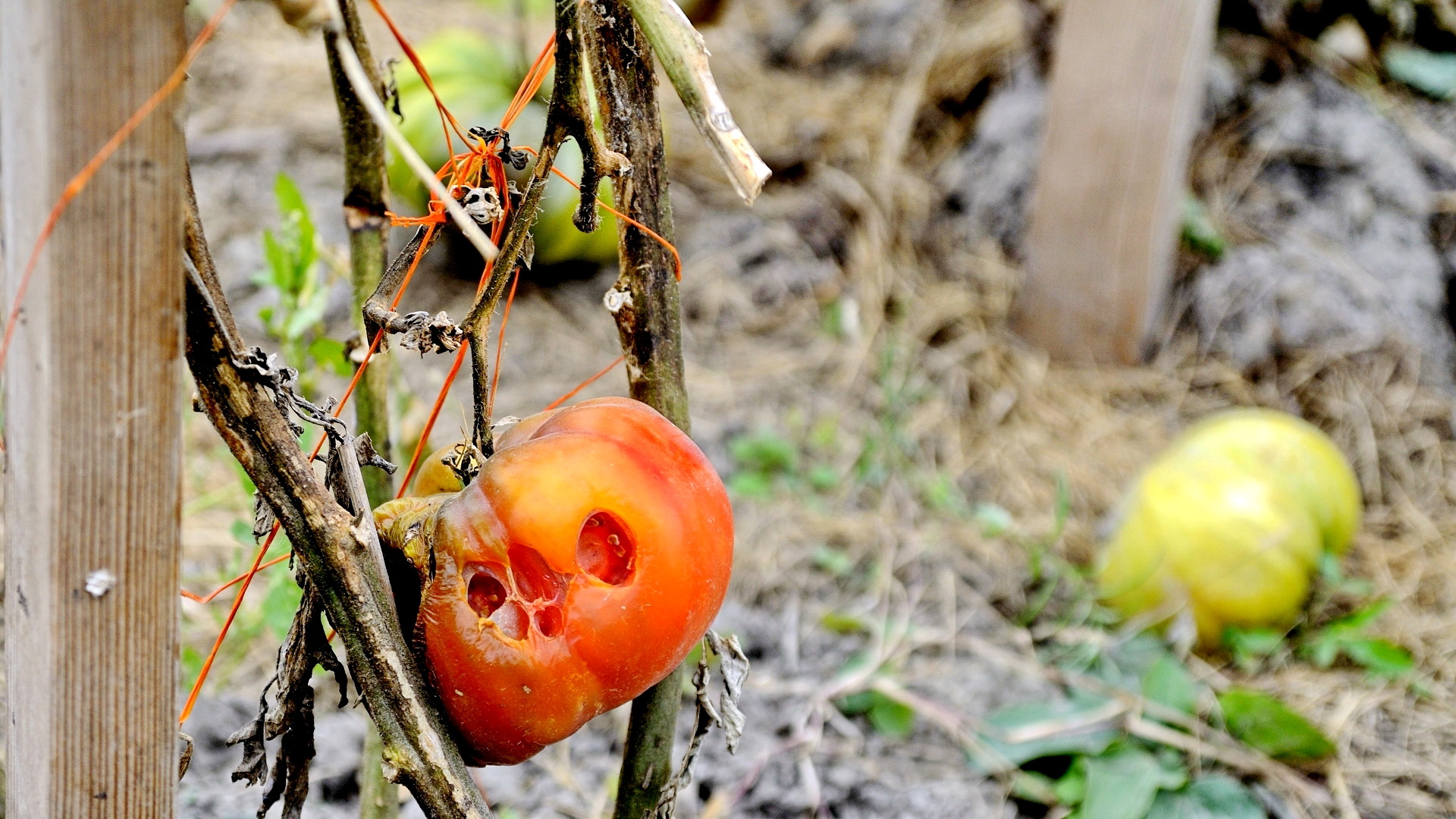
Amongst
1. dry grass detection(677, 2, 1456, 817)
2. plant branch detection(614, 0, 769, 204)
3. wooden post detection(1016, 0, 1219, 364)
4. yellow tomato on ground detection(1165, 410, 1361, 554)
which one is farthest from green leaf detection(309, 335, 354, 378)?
wooden post detection(1016, 0, 1219, 364)

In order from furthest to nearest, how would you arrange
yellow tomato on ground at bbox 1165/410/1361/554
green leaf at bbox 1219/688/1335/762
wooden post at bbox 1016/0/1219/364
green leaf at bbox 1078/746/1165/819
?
wooden post at bbox 1016/0/1219/364
yellow tomato on ground at bbox 1165/410/1361/554
green leaf at bbox 1219/688/1335/762
green leaf at bbox 1078/746/1165/819

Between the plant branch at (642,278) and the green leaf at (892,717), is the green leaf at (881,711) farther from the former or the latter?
the plant branch at (642,278)

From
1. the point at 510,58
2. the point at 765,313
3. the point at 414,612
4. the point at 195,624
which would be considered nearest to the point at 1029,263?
the point at 765,313

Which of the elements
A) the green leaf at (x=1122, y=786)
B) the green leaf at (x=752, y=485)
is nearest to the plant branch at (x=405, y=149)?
the green leaf at (x=1122, y=786)

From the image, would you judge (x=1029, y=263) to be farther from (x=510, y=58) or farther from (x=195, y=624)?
(x=195, y=624)

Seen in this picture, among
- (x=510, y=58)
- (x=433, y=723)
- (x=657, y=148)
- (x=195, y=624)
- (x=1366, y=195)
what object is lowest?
(x=1366, y=195)

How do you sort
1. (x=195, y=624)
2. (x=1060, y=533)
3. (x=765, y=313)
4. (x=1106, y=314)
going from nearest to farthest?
(x=195, y=624) → (x=1060, y=533) → (x=1106, y=314) → (x=765, y=313)

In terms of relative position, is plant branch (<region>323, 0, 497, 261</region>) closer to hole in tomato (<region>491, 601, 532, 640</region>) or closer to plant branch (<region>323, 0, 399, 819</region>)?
hole in tomato (<region>491, 601, 532, 640</region>)
